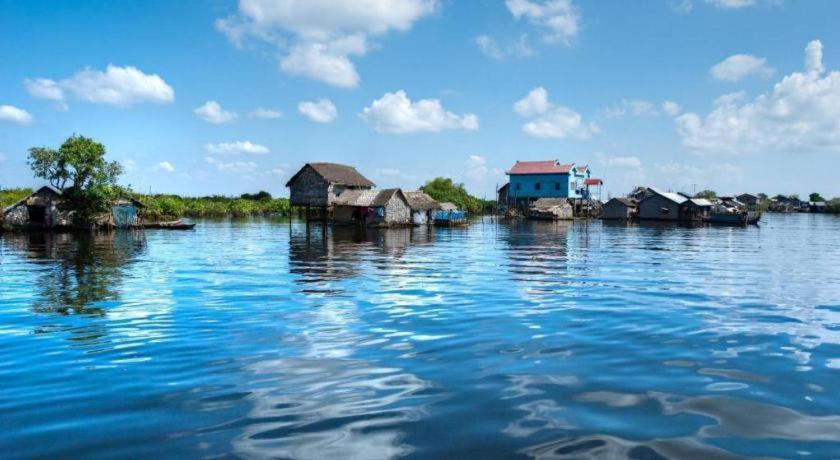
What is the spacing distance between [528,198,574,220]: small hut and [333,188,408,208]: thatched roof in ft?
80.1

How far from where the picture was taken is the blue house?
74062mm

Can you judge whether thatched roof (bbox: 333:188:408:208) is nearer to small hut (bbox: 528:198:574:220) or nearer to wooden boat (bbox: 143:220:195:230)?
wooden boat (bbox: 143:220:195:230)

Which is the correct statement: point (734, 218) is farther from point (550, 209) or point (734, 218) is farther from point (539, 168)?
point (539, 168)

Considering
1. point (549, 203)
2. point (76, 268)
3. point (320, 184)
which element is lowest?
point (76, 268)

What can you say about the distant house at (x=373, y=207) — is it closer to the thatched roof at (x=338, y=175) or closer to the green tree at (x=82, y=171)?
the thatched roof at (x=338, y=175)

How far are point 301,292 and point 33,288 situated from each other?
7608mm

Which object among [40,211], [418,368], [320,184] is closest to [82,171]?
[40,211]

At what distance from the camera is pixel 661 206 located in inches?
2894

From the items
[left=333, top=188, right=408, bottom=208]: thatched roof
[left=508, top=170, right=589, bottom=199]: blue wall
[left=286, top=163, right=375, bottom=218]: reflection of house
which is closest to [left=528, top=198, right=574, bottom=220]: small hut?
[left=508, top=170, right=589, bottom=199]: blue wall

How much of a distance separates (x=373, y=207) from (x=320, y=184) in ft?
20.7

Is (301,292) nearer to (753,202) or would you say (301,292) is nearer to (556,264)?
(556,264)

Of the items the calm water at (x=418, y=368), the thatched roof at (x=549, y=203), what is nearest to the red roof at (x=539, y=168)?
the thatched roof at (x=549, y=203)

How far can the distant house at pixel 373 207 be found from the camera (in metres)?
51.3

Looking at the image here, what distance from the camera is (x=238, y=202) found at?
89.2 metres
